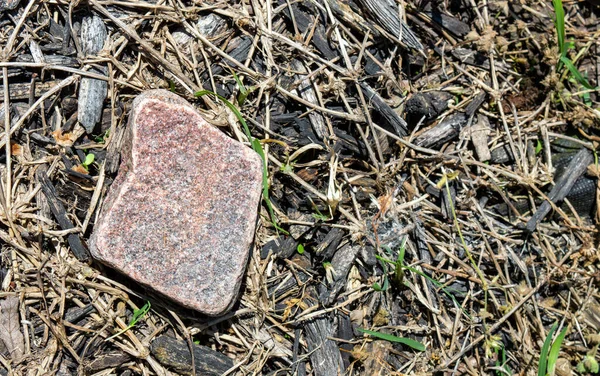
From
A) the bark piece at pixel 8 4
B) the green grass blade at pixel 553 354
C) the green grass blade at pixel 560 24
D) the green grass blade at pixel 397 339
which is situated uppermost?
the green grass blade at pixel 560 24

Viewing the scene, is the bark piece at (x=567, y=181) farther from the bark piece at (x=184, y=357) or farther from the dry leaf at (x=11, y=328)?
the dry leaf at (x=11, y=328)

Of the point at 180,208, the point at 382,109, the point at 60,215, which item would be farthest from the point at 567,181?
the point at 60,215

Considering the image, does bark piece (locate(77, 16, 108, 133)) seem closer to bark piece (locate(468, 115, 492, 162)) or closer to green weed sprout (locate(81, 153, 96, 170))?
green weed sprout (locate(81, 153, 96, 170))

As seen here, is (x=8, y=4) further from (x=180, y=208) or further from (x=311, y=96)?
(x=311, y=96)

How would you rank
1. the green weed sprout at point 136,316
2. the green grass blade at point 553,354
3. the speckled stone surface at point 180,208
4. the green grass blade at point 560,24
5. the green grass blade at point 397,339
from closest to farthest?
the speckled stone surface at point 180,208 < the green weed sprout at point 136,316 < the green grass blade at point 397,339 < the green grass blade at point 553,354 < the green grass blade at point 560,24

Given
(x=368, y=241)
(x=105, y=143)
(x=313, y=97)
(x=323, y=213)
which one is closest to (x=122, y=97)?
(x=105, y=143)

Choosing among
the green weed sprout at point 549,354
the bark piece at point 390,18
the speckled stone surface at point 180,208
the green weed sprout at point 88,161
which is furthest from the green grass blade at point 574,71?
the green weed sprout at point 88,161

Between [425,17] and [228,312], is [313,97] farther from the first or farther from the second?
→ [228,312]
